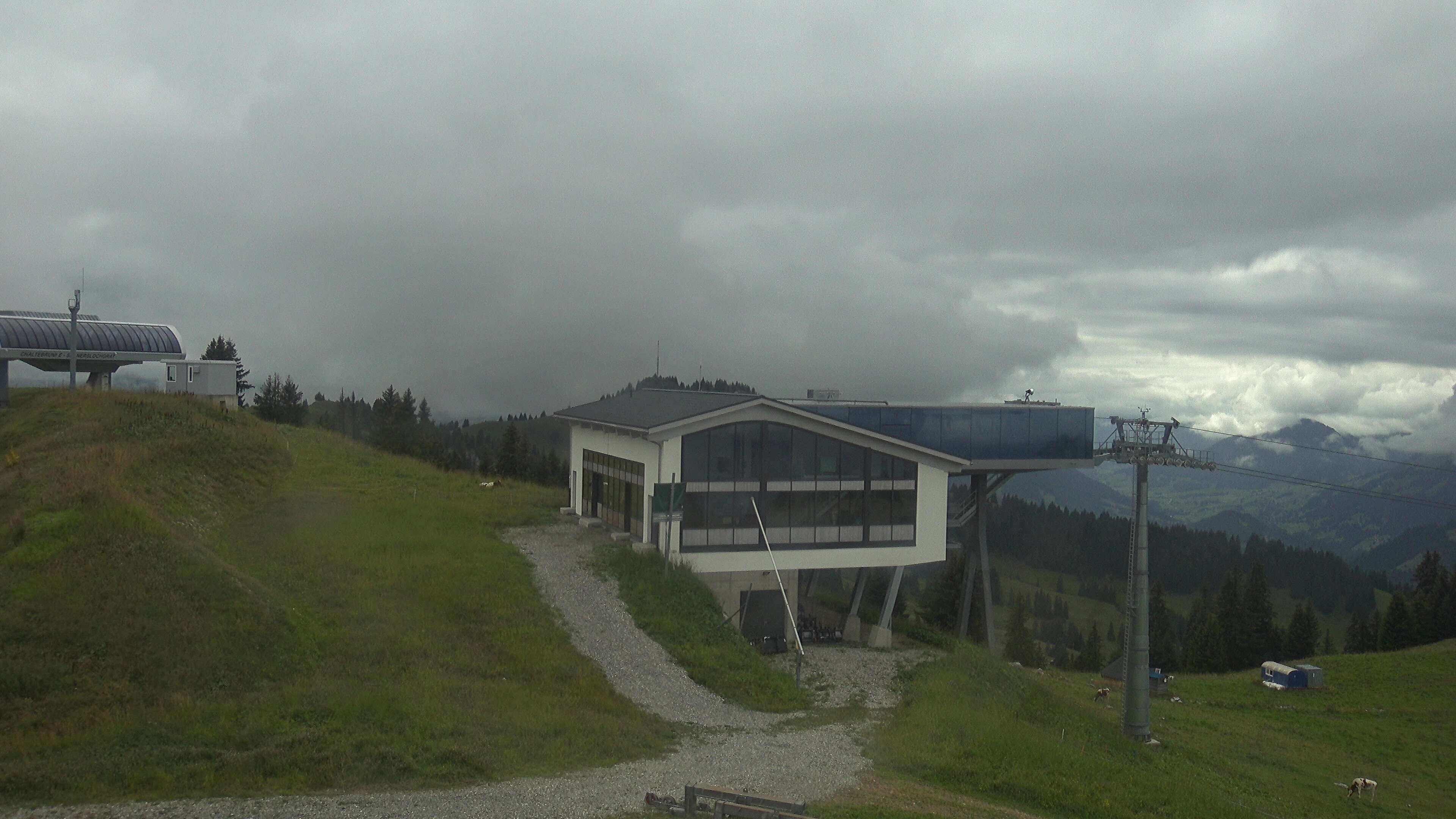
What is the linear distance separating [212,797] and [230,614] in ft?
22.5

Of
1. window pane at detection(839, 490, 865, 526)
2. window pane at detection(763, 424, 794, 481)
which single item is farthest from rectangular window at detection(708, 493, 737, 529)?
window pane at detection(839, 490, 865, 526)

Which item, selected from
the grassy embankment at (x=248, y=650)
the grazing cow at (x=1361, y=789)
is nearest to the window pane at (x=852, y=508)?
the grassy embankment at (x=248, y=650)

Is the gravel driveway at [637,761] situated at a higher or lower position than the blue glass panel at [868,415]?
lower

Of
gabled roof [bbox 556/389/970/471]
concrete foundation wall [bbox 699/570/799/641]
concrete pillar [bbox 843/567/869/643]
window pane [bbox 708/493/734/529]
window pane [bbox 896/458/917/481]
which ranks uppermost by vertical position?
gabled roof [bbox 556/389/970/471]

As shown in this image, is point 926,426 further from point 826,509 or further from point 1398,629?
point 1398,629

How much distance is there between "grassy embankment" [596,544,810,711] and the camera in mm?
24078

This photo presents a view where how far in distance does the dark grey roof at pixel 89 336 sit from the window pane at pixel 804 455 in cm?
3018

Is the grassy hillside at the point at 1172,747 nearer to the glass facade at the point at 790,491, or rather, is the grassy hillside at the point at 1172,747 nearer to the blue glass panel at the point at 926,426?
the glass facade at the point at 790,491

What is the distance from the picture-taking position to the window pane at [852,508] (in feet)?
110

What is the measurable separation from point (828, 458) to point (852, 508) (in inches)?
82.9

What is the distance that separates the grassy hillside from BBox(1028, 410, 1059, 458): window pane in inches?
394

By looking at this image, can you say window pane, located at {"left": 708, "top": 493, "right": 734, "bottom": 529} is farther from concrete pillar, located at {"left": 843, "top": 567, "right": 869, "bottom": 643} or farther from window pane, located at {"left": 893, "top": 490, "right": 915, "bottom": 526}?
concrete pillar, located at {"left": 843, "top": 567, "right": 869, "bottom": 643}

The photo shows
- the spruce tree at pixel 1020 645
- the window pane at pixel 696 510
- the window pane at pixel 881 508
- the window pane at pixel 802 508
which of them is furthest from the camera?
the spruce tree at pixel 1020 645

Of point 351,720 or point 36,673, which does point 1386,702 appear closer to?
point 351,720
